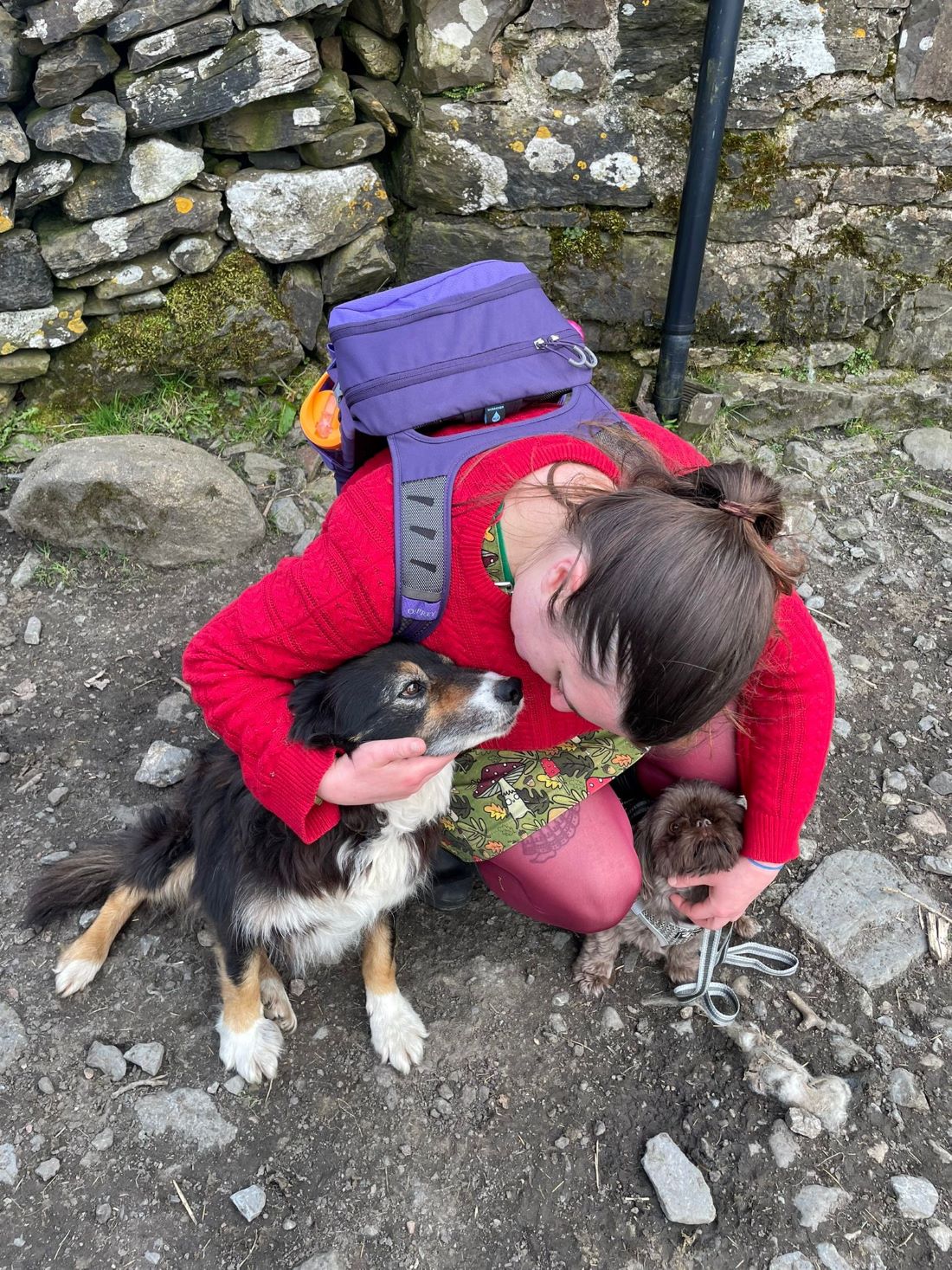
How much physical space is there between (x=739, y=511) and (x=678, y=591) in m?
0.20

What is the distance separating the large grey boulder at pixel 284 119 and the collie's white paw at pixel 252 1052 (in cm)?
316

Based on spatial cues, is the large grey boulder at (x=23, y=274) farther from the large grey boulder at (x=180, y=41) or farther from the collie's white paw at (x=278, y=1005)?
the collie's white paw at (x=278, y=1005)

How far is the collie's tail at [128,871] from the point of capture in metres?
2.40

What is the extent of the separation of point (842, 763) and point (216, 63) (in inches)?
133

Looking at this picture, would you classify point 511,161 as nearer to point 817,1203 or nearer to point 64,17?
point 64,17

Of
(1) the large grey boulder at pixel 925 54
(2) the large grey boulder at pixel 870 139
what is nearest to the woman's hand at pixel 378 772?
(2) the large grey boulder at pixel 870 139

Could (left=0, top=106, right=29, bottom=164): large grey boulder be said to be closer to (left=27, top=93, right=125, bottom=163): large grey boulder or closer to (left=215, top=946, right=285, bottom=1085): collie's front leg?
(left=27, top=93, right=125, bottom=163): large grey boulder

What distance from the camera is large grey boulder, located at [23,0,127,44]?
2854mm

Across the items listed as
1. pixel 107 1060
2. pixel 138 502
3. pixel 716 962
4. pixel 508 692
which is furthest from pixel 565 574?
pixel 138 502

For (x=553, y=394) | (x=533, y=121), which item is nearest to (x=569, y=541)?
(x=553, y=394)

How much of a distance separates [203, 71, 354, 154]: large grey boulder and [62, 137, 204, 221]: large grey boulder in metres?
0.13

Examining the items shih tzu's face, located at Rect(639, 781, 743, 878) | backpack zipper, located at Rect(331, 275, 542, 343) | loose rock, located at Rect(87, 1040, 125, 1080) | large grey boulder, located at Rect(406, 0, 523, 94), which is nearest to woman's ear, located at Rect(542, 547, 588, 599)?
backpack zipper, located at Rect(331, 275, 542, 343)

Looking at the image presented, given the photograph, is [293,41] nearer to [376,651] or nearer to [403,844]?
[376,651]

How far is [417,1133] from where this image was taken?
2121 mm
